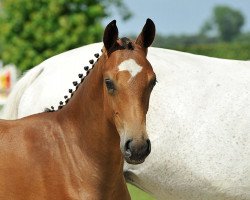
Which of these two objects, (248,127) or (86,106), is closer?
(86,106)

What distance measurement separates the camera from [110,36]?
3617 mm

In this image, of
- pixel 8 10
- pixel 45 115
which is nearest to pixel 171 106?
pixel 45 115

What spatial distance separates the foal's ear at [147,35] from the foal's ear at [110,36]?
139 mm

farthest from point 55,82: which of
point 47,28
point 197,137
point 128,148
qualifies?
point 47,28

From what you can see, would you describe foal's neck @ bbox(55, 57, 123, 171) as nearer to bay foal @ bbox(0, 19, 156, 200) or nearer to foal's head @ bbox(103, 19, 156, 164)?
bay foal @ bbox(0, 19, 156, 200)

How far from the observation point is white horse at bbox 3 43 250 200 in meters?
5.14

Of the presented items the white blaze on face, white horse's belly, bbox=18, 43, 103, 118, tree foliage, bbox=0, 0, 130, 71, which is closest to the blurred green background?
tree foliage, bbox=0, 0, 130, 71

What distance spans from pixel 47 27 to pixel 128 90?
15866mm

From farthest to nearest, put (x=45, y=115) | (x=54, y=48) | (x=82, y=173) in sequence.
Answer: (x=54, y=48), (x=45, y=115), (x=82, y=173)

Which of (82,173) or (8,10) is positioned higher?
(82,173)

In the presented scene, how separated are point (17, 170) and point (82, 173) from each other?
1.20 ft

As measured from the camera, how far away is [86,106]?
3.83m

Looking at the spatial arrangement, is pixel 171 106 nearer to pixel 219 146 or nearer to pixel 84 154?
pixel 219 146

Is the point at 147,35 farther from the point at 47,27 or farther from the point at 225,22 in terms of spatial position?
the point at 225,22
